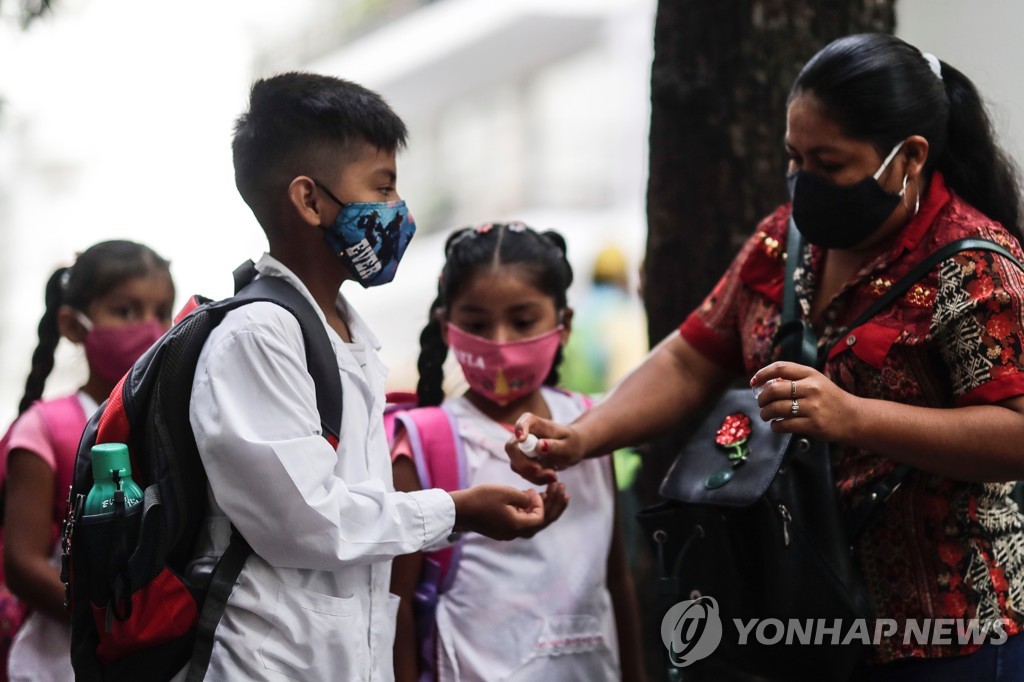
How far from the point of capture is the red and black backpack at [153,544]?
233cm

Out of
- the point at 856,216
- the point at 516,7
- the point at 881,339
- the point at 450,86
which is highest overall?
the point at 856,216

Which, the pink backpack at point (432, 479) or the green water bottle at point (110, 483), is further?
the pink backpack at point (432, 479)

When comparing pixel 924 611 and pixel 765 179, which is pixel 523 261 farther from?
pixel 924 611

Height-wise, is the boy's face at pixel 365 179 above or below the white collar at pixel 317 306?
above

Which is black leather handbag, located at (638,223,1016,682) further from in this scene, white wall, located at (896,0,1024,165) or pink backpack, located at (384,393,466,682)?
white wall, located at (896,0,1024,165)

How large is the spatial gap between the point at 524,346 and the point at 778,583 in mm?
978

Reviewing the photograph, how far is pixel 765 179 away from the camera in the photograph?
149 inches

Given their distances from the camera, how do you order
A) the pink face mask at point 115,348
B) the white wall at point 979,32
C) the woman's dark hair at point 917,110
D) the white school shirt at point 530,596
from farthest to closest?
the white wall at point 979,32
the pink face mask at point 115,348
the white school shirt at point 530,596
the woman's dark hair at point 917,110

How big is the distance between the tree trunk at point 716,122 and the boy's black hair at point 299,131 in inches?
53.8

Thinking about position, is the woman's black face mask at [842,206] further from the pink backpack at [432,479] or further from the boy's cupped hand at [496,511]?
the pink backpack at [432,479]

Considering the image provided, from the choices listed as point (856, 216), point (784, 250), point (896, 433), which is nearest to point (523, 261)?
point (784, 250)

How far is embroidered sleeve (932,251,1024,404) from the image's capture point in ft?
8.22
